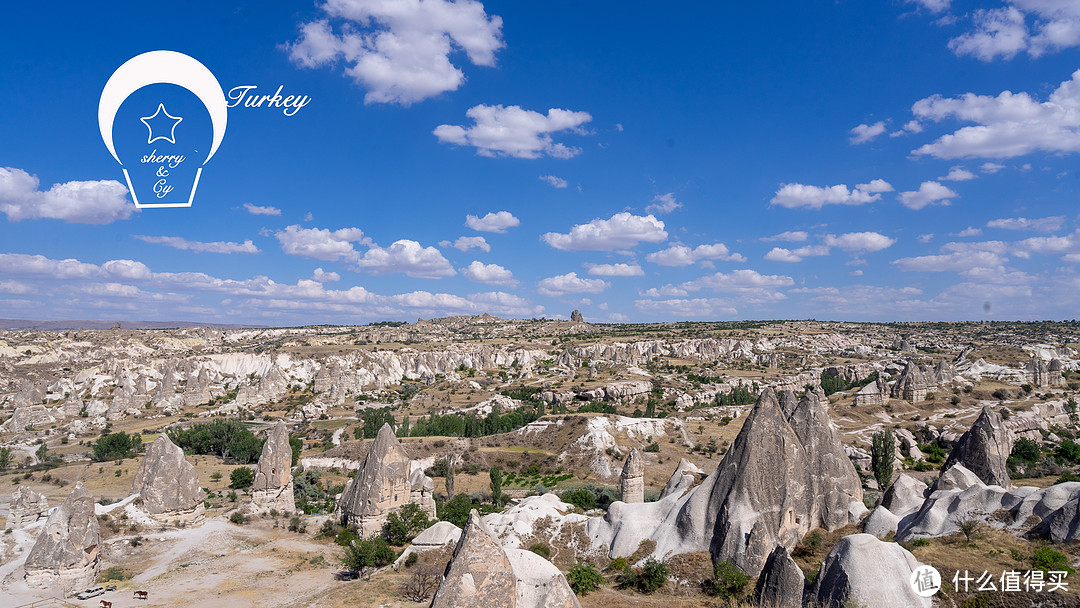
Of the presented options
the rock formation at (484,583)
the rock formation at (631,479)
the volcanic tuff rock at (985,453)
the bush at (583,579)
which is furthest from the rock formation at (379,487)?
the volcanic tuff rock at (985,453)

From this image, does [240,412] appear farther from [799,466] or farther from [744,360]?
[744,360]

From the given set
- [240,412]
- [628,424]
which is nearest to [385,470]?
[628,424]

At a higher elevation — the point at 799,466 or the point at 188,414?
the point at 799,466

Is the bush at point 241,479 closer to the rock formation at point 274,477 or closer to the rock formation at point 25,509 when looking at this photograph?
the rock formation at point 274,477

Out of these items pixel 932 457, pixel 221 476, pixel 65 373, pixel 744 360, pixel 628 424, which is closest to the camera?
pixel 221 476

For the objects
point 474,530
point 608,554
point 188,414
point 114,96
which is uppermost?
point 114,96

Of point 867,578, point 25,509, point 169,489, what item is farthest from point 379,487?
point 867,578

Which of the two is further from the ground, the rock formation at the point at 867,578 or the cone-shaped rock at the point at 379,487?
the rock formation at the point at 867,578
